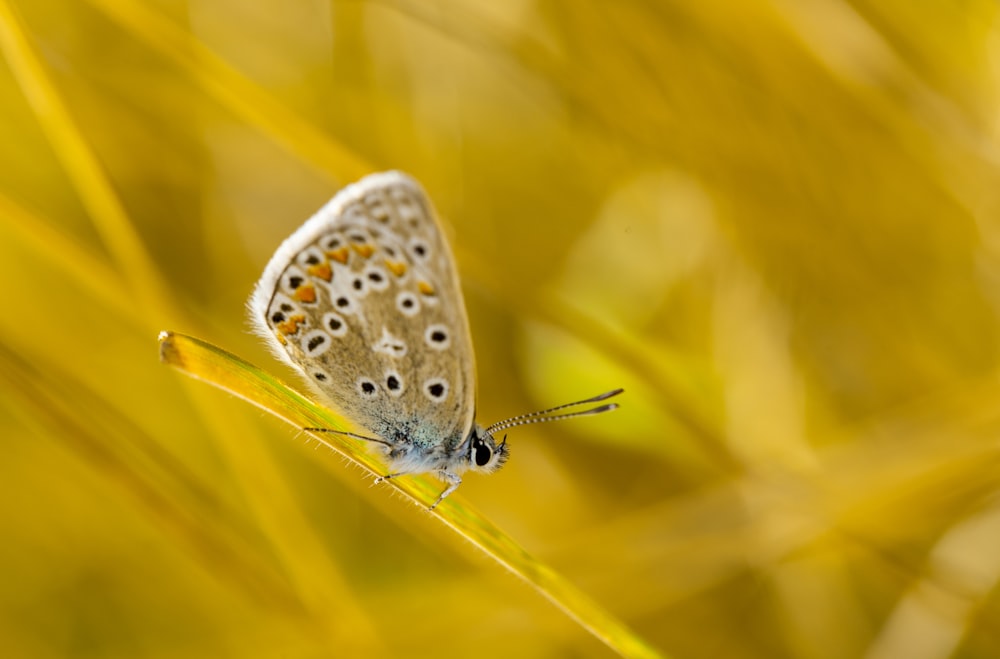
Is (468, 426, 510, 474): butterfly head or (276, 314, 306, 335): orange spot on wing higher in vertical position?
(276, 314, 306, 335): orange spot on wing

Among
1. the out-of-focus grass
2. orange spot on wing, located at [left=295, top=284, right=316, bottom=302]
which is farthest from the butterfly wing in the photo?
the out-of-focus grass

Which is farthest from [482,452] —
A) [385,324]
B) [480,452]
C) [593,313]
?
[593,313]

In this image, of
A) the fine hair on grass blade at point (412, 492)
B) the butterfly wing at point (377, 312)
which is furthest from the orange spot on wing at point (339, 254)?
the fine hair on grass blade at point (412, 492)

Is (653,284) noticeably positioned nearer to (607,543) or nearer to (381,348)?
(607,543)

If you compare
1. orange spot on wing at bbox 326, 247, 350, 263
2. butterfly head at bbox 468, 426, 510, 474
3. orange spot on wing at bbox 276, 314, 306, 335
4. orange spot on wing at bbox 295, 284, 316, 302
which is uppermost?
orange spot on wing at bbox 326, 247, 350, 263

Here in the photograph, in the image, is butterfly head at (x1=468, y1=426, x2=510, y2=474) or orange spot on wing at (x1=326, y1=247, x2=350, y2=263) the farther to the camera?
butterfly head at (x1=468, y1=426, x2=510, y2=474)

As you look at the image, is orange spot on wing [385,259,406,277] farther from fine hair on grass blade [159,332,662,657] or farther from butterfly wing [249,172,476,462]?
fine hair on grass blade [159,332,662,657]

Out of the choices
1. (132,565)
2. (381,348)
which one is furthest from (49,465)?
(381,348)
